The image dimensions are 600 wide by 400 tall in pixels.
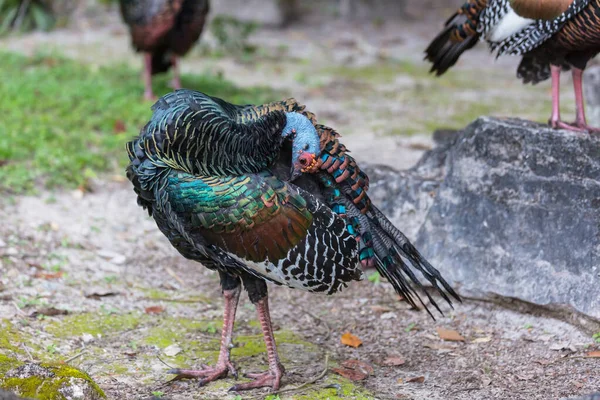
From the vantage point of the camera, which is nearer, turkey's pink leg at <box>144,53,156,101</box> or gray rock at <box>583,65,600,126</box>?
gray rock at <box>583,65,600,126</box>

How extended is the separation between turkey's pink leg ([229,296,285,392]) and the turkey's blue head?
739mm

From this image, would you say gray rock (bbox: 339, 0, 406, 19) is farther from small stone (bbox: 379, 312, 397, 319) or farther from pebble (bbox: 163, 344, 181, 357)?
pebble (bbox: 163, 344, 181, 357)

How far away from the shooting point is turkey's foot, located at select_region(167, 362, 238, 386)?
412 cm

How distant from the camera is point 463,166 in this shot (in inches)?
207

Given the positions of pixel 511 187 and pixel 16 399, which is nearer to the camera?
pixel 16 399

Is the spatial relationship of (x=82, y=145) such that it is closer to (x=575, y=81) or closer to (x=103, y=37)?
(x=575, y=81)

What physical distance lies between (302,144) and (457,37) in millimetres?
2366

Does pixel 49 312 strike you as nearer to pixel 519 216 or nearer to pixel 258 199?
pixel 258 199

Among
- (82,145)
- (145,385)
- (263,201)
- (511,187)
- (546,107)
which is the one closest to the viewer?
(263,201)

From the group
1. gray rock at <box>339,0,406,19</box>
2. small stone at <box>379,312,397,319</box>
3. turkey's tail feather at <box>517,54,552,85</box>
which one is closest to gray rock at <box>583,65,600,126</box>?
turkey's tail feather at <box>517,54,552,85</box>

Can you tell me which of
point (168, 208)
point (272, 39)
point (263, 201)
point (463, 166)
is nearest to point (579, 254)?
point (463, 166)

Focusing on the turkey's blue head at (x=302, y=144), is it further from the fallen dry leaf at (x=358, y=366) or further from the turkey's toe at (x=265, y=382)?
the fallen dry leaf at (x=358, y=366)

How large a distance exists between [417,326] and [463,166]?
1.13 metres

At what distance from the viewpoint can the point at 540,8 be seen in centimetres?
510
